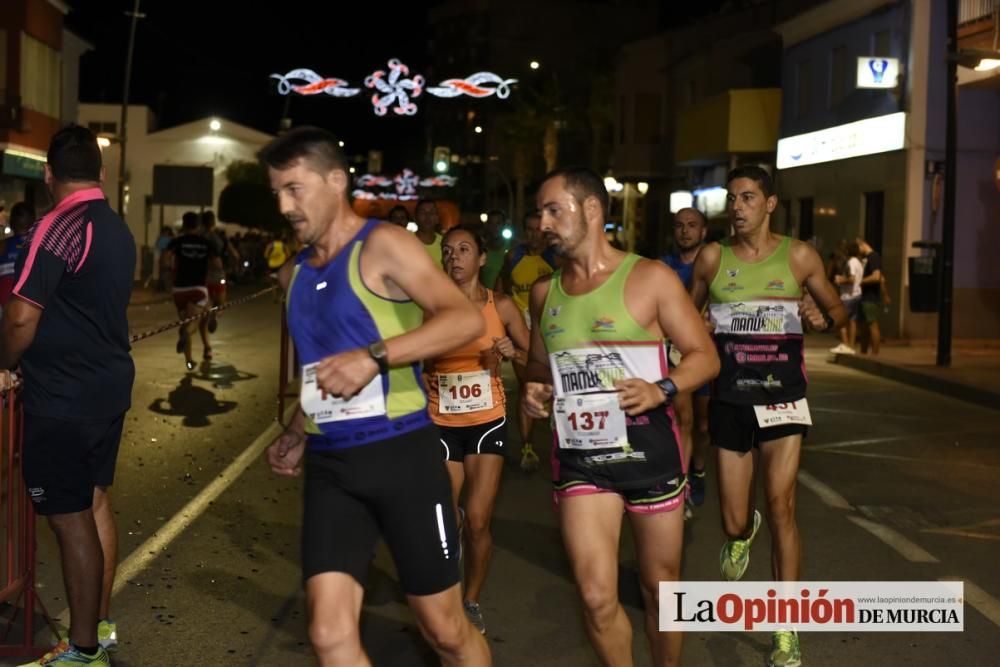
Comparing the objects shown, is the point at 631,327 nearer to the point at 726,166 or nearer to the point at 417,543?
the point at 417,543

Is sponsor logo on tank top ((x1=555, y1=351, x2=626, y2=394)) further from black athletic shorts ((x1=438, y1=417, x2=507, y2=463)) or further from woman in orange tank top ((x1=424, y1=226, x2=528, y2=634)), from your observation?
black athletic shorts ((x1=438, y1=417, x2=507, y2=463))

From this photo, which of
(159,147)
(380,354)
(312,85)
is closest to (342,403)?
(380,354)

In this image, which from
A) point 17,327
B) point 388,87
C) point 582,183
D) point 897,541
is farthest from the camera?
point 388,87

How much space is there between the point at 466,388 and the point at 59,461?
210cm

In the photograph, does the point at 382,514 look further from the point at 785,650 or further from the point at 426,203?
the point at 426,203

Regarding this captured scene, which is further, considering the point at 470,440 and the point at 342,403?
the point at 470,440

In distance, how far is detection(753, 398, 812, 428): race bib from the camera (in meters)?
6.25

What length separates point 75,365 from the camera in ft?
17.3

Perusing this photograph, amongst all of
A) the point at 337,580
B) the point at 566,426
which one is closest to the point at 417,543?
the point at 337,580

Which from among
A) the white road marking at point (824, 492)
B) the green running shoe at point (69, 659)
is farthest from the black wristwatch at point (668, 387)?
the white road marking at point (824, 492)

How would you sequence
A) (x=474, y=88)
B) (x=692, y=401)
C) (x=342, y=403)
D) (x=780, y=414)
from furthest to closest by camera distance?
(x=474, y=88)
(x=692, y=401)
(x=780, y=414)
(x=342, y=403)

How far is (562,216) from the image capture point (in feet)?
16.1

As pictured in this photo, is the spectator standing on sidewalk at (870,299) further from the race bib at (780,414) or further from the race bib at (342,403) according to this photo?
the race bib at (342,403)

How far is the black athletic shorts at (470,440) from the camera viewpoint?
6.59 metres
